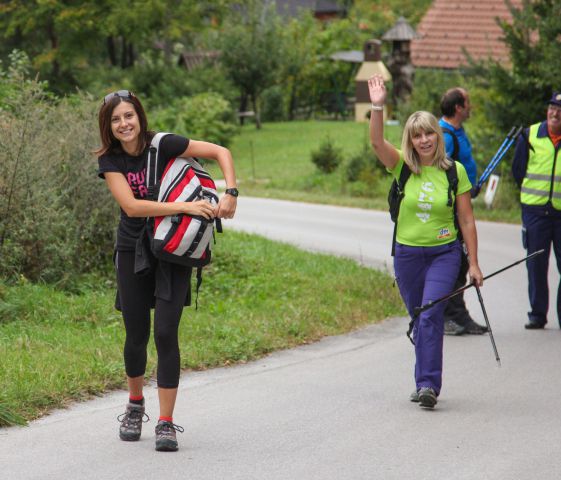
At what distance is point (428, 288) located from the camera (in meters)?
7.18

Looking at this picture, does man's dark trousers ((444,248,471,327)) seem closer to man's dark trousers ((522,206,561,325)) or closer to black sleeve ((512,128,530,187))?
man's dark trousers ((522,206,561,325))

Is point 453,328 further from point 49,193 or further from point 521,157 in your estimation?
point 49,193

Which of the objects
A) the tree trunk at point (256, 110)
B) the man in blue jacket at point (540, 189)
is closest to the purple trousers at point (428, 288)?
the man in blue jacket at point (540, 189)

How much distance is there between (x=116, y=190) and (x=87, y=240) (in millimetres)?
5186

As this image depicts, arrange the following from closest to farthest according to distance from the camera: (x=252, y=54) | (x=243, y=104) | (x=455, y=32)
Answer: (x=455, y=32)
(x=252, y=54)
(x=243, y=104)

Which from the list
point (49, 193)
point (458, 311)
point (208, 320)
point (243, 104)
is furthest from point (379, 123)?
point (243, 104)

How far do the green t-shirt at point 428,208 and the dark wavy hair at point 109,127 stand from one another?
1898 mm

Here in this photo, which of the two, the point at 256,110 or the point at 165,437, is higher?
the point at 165,437

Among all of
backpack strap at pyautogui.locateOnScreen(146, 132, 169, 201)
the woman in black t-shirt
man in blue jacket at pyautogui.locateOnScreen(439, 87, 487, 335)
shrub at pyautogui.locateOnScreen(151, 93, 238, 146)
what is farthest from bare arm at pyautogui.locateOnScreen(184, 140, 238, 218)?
shrub at pyautogui.locateOnScreen(151, 93, 238, 146)

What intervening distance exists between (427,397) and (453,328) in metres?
2.80

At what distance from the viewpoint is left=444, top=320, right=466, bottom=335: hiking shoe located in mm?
9734

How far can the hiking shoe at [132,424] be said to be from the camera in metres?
6.20

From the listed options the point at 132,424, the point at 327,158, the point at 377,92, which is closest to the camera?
the point at 132,424

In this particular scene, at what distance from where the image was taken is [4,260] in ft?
32.6
